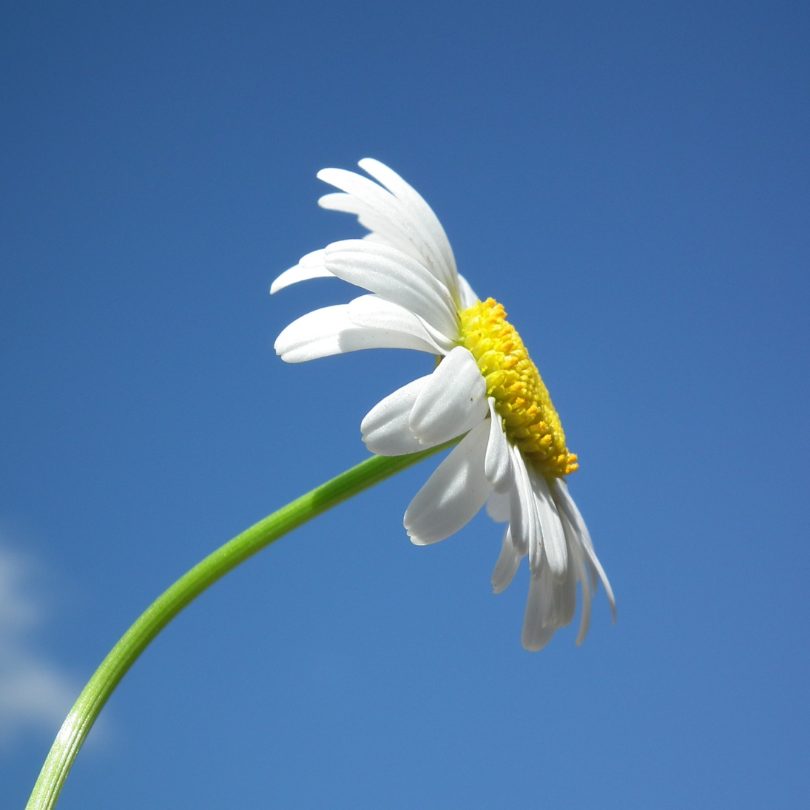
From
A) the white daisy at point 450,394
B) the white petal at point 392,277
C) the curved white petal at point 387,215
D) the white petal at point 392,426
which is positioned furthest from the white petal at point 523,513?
the curved white petal at point 387,215

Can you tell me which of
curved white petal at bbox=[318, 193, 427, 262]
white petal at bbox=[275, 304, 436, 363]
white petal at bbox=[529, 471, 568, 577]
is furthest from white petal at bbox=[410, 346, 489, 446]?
curved white petal at bbox=[318, 193, 427, 262]

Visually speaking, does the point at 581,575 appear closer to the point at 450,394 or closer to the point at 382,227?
the point at 450,394

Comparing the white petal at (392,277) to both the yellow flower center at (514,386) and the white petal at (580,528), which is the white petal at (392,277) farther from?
the white petal at (580,528)

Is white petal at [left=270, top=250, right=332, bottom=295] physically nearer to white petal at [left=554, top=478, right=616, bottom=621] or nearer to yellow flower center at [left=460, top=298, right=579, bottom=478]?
yellow flower center at [left=460, top=298, right=579, bottom=478]

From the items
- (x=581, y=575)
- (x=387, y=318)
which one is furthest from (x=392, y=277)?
(x=581, y=575)

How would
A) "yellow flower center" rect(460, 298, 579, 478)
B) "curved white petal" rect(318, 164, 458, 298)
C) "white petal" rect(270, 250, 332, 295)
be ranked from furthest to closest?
"curved white petal" rect(318, 164, 458, 298)
"white petal" rect(270, 250, 332, 295)
"yellow flower center" rect(460, 298, 579, 478)

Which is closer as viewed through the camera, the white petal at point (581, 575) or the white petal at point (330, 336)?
the white petal at point (330, 336)
